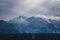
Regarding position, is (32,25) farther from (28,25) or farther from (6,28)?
(6,28)

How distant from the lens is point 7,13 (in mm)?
2318

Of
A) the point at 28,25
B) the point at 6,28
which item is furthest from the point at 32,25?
the point at 6,28

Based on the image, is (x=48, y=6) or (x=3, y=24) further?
(x=48, y=6)

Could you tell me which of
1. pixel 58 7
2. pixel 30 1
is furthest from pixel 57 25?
pixel 30 1

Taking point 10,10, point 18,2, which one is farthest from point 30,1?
point 10,10

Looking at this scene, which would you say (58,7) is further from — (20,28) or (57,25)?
(20,28)

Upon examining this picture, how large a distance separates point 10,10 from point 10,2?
0.42 ft
